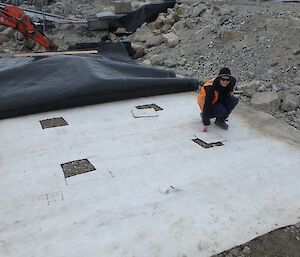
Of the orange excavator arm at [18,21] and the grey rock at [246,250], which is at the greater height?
the orange excavator arm at [18,21]

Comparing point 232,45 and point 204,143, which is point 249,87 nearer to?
point 204,143

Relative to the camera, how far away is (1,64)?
4.72 meters

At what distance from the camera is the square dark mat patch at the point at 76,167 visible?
265cm

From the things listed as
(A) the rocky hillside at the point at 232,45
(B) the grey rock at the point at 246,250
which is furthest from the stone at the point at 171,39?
(B) the grey rock at the point at 246,250

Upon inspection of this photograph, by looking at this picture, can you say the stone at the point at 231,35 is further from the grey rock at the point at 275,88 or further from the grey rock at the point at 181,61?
the grey rock at the point at 275,88

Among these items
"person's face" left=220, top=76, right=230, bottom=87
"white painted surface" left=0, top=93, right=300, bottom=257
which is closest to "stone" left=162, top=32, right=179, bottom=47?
"white painted surface" left=0, top=93, right=300, bottom=257

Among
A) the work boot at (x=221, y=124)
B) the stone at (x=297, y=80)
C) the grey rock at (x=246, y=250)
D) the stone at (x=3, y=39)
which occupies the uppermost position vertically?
the stone at (x=297, y=80)

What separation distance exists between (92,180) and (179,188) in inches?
26.9

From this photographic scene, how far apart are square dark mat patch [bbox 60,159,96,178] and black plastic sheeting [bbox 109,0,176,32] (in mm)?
6835

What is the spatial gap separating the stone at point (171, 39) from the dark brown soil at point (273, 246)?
583cm

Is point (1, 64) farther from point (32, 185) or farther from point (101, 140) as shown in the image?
point (32, 185)

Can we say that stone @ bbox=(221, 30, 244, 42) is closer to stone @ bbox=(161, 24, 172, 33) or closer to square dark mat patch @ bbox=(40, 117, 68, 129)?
stone @ bbox=(161, 24, 172, 33)

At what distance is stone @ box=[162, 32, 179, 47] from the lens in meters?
7.36

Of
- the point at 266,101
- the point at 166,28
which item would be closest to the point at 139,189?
the point at 266,101
